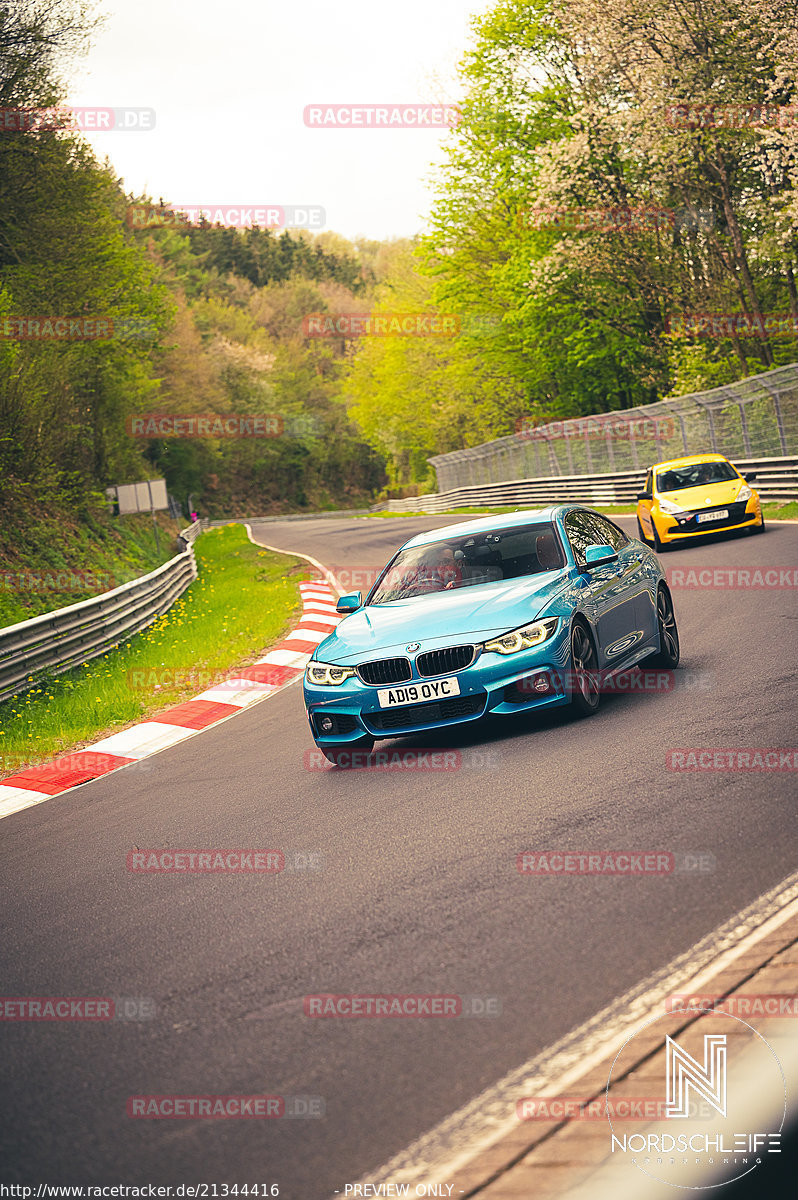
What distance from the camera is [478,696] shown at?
7.78m

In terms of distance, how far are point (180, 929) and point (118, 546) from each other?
2855cm

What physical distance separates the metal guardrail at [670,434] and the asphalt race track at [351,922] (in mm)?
18242

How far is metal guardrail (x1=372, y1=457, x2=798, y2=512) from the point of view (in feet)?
85.0

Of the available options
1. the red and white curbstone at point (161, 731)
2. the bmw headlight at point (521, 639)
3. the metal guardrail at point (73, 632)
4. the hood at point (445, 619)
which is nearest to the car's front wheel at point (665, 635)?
the hood at point (445, 619)

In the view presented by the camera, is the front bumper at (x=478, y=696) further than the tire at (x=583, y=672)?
No

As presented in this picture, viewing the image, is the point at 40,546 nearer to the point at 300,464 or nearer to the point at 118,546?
the point at 118,546

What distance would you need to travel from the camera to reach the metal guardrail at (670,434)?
2588 cm

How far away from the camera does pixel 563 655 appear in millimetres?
7859

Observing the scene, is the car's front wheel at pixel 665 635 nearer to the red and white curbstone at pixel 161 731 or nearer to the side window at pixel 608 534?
the side window at pixel 608 534

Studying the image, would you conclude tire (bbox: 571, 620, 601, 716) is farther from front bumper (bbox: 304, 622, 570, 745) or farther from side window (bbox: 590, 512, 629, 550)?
side window (bbox: 590, 512, 629, 550)

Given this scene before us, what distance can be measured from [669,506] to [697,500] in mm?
525

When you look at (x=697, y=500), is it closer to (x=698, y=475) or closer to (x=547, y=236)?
(x=698, y=475)

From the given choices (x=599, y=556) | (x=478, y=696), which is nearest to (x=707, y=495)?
(x=599, y=556)

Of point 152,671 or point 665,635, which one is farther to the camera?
point 152,671
